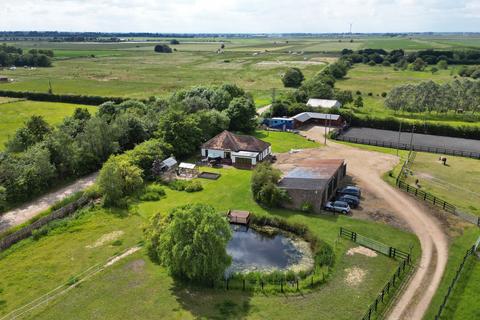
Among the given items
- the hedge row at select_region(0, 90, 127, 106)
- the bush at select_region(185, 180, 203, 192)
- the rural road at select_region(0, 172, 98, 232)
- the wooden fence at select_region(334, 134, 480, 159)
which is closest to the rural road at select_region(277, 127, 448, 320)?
the wooden fence at select_region(334, 134, 480, 159)

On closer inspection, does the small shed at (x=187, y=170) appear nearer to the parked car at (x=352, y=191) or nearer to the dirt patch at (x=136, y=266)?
the parked car at (x=352, y=191)

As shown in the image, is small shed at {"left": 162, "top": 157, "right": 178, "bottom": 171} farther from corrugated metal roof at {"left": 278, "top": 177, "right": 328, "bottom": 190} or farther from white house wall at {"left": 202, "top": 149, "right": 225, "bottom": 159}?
corrugated metal roof at {"left": 278, "top": 177, "right": 328, "bottom": 190}

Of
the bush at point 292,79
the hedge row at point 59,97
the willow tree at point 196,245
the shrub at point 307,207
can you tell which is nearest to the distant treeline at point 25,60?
the hedge row at point 59,97

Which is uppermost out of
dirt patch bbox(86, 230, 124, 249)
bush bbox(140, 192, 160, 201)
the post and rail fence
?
the post and rail fence

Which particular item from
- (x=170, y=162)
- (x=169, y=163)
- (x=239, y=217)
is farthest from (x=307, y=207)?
(x=170, y=162)

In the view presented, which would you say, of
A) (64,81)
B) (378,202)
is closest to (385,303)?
(378,202)
